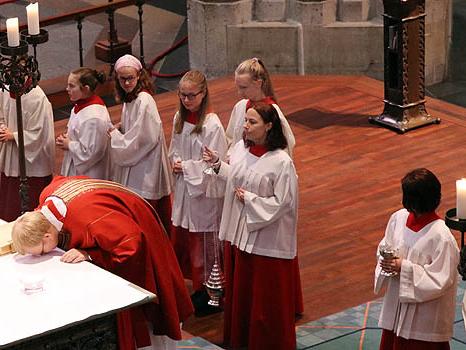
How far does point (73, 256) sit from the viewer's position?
6.98 meters

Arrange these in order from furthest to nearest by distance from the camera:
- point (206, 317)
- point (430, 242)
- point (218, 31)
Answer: point (218, 31) < point (206, 317) < point (430, 242)

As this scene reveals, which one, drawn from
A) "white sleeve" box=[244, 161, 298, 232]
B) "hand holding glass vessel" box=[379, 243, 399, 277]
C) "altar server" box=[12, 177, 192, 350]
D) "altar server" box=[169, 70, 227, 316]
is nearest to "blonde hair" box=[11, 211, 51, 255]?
"altar server" box=[12, 177, 192, 350]

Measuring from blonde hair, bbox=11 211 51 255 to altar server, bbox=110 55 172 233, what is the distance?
2164 mm

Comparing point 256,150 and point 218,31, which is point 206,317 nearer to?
point 256,150

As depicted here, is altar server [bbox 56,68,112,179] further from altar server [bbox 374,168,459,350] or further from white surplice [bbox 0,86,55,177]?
altar server [bbox 374,168,459,350]

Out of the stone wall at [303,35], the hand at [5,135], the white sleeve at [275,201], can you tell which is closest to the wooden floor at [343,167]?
the stone wall at [303,35]

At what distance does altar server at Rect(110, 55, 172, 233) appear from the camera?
8992mm

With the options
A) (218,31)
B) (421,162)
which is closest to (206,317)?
(421,162)

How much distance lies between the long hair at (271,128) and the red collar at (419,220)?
3.67 ft

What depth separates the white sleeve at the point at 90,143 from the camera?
9.06 meters

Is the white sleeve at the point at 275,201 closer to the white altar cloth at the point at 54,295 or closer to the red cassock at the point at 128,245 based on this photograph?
the red cassock at the point at 128,245

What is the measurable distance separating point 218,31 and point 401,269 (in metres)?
6.77

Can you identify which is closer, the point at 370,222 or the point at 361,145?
the point at 370,222

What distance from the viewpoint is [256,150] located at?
7969 millimetres
